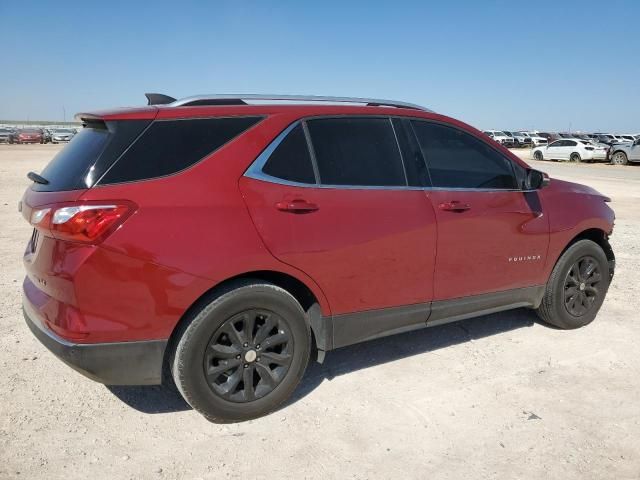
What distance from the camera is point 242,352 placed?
9.89 ft

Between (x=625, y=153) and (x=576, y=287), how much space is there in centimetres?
3017

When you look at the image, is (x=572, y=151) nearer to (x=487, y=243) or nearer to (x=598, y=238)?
(x=598, y=238)

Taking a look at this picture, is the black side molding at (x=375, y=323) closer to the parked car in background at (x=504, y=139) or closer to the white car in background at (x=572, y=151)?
the white car in background at (x=572, y=151)

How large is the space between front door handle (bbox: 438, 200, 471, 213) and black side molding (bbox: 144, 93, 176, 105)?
6.13ft

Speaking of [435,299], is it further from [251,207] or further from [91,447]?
[91,447]

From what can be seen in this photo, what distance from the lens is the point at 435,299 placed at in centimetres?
371

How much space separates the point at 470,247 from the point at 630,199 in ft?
40.4

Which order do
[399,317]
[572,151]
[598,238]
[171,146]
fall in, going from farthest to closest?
1. [572,151]
2. [598,238]
3. [399,317]
4. [171,146]

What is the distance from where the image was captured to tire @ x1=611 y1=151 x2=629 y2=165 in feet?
99.8

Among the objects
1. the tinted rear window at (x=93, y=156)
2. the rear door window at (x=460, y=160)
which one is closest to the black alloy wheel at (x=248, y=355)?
the tinted rear window at (x=93, y=156)

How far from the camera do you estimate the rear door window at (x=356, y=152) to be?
3281mm

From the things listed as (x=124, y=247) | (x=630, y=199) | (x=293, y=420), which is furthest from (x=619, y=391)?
(x=630, y=199)

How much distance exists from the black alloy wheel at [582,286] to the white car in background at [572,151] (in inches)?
1233

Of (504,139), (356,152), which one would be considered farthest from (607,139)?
(356,152)
